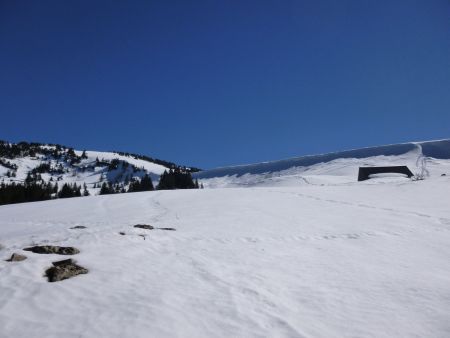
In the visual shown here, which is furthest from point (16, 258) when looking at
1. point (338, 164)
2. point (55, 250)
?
point (338, 164)

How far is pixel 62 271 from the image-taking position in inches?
318

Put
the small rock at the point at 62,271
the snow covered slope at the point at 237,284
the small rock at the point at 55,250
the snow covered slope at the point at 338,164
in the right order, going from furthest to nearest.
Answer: the snow covered slope at the point at 338,164
the small rock at the point at 55,250
the small rock at the point at 62,271
the snow covered slope at the point at 237,284

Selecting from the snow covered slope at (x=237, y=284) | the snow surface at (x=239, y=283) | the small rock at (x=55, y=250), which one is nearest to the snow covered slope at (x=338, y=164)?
the snow surface at (x=239, y=283)

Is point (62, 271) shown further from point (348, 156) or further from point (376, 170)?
point (348, 156)

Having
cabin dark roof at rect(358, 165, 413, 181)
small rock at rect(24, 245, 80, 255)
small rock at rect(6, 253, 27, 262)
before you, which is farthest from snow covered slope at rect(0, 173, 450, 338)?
cabin dark roof at rect(358, 165, 413, 181)

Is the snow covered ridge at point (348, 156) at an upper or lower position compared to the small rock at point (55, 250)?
upper

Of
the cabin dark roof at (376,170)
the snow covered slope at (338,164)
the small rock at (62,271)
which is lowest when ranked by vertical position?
the small rock at (62,271)

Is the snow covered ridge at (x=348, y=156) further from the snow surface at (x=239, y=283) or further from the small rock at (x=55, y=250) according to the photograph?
the small rock at (x=55, y=250)

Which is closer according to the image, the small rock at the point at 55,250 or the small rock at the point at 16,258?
the small rock at the point at 16,258

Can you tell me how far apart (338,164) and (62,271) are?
120447 mm

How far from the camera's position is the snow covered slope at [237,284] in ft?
19.4

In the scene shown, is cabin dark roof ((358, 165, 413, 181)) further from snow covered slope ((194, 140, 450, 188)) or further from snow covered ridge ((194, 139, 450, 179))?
snow covered ridge ((194, 139, 450, 179))

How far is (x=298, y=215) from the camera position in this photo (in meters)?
19.7

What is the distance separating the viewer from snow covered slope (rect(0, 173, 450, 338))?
5.90 meters
